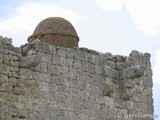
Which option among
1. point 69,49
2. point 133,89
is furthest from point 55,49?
point 133,89

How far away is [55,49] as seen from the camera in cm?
1192

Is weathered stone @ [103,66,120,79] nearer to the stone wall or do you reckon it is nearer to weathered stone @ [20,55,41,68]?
the stone wall

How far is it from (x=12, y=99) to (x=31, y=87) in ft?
1.71

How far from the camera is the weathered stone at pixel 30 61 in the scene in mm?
11172

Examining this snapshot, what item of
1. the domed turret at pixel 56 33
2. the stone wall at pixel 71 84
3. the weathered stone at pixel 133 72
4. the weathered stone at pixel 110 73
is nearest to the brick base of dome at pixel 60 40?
the domed turret at pixel 56 33

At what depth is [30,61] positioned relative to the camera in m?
11.2

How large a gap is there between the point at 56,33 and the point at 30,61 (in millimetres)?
2282

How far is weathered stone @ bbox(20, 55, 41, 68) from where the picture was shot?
11.2 meters

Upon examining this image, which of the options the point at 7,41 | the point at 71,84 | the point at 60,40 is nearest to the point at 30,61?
the point at 7,41

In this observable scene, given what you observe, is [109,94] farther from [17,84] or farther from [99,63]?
[17,84]

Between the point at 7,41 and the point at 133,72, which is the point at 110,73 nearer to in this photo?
the point at 133,72

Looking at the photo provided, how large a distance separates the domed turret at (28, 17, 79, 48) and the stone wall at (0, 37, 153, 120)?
810mm

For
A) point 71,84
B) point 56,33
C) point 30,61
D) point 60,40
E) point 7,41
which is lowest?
point 71,84

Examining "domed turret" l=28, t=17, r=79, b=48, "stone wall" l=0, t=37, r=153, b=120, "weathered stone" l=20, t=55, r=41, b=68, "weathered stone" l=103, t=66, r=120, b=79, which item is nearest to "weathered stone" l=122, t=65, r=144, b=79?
"stone wall" l=0, t=37, r=153, b=120
